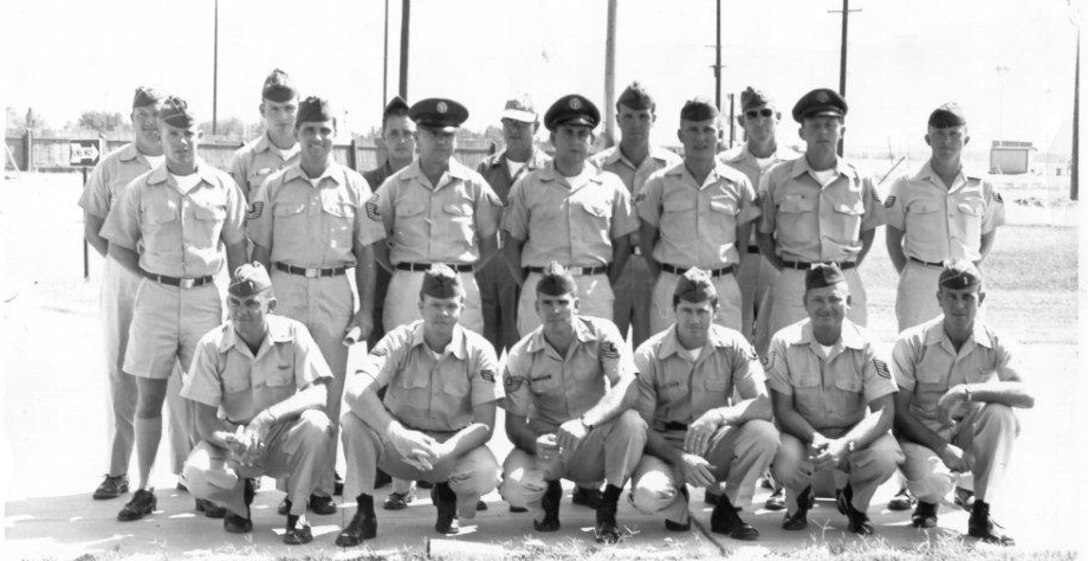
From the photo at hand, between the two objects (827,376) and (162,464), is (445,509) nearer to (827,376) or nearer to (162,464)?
(827,376)

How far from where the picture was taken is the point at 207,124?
55.8 m

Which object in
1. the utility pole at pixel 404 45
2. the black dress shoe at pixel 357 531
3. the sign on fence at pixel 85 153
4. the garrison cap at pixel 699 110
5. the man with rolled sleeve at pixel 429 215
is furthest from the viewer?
the utility pole at pixel 404 45

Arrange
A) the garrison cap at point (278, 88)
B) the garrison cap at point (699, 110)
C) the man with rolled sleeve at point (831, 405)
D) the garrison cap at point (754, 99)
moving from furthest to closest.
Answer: the garrison cap at point (754, 99) < the garrison cap at point (278, 88) < the garrison cap at point (699, 110) < the man with rolled sleeve at point (831, 405)

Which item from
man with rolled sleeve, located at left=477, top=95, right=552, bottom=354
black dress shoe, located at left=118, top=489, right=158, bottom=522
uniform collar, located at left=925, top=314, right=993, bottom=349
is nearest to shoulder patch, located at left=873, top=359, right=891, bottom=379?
uniform collar, located at left=925, top=314, right=993, bottom=349

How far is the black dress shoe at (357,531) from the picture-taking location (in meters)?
5.60

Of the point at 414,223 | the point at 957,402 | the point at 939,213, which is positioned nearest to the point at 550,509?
the point at 414,223

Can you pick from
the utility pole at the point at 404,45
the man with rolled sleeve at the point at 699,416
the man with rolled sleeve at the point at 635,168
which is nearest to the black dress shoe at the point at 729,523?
the man with rolled sleeve at the point at 699,416

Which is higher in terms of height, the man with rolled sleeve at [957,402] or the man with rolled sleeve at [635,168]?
the man with rolled sleeve at [635,168]

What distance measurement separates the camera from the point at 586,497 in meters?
6.34

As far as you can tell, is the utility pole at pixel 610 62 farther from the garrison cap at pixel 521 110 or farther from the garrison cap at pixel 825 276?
the garrison cap at pixel 825 276

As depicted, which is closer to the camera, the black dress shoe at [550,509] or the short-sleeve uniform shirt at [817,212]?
the black dress shoe at [550,509]

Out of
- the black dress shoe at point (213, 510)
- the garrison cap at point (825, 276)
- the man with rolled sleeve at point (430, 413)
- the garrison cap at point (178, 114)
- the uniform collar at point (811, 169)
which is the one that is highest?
the garrison cap at point (178, 114)

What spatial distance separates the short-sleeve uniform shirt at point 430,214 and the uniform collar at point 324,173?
0.67 feet

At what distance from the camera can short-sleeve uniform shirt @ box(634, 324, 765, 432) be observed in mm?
6039
